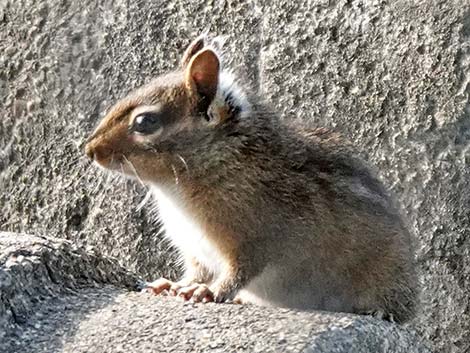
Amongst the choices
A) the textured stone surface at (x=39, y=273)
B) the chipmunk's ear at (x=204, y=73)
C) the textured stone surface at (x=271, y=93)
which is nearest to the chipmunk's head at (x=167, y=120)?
the chipmunk's ear at (x=204, y=73)

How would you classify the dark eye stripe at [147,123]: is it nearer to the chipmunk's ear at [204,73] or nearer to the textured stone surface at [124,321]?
the chipmunk's ear at [204,73]

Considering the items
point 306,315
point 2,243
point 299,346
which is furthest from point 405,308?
point 2,243

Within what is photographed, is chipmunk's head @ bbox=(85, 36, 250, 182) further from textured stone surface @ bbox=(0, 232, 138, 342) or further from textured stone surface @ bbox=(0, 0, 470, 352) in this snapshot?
textured stone surface @ bbox=(0, 0, 470, 352)

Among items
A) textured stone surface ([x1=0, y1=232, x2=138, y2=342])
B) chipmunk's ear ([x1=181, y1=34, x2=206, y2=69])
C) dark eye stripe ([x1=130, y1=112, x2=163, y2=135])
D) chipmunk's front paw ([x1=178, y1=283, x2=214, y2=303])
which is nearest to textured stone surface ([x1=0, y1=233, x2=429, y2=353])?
textured stone surface ([x1=0, y1=232, x2=138, y2=342])

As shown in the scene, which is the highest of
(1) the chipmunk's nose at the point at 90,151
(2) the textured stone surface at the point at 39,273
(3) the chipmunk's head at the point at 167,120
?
(1) the chipmunk's nose at the point at 90,151

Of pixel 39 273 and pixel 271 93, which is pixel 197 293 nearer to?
pixel 39 273

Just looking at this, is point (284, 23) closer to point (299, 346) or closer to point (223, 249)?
point (223, 249)

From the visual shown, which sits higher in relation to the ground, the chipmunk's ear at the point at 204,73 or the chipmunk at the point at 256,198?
the chipmunk's ear at the point at 204,73
